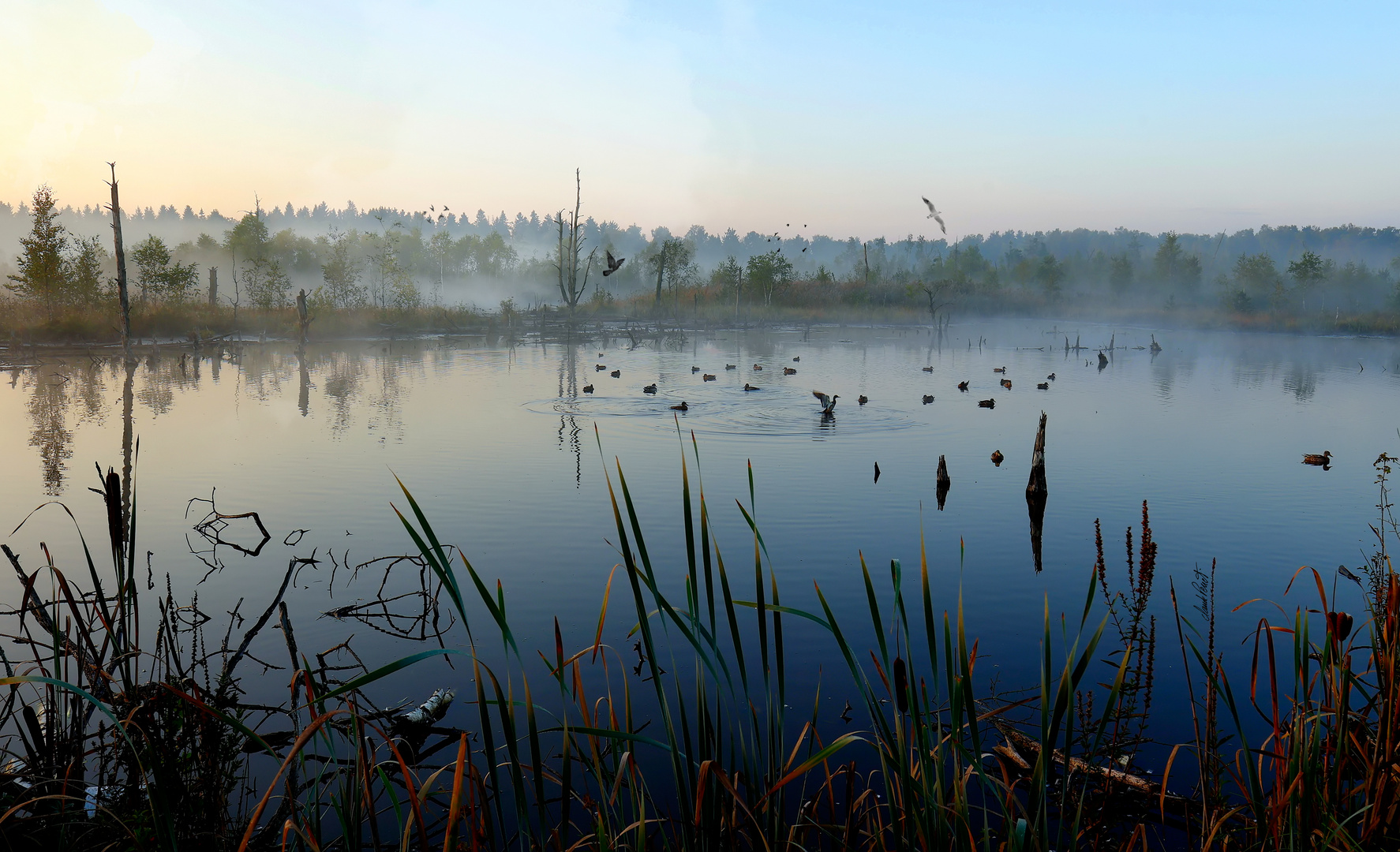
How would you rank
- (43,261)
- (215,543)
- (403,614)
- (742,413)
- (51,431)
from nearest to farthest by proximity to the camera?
(403,614), (215,543), (51,431), (742,413), (43,261)

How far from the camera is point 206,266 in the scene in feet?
393

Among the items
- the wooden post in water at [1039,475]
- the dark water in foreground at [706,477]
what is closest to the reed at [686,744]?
the dark water in foreground at [706,477]

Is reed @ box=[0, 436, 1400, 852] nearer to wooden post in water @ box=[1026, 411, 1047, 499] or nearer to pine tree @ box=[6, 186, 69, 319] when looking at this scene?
wooden post in water @ box=[1026, 411, 1047, 499]

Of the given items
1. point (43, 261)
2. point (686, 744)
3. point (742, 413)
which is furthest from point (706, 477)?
→ point (43, 261)

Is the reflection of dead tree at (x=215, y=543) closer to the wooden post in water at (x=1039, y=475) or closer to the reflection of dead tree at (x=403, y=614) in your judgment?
the reflection of dead tree at (x=403, y=614)

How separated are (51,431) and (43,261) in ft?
104

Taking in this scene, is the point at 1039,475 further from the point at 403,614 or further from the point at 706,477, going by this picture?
the point at 403,614

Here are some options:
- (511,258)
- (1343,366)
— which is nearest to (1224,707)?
(1343,366)

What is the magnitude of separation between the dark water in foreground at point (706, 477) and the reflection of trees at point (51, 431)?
0.08 meters

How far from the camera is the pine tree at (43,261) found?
39094mm

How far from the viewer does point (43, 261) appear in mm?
39562

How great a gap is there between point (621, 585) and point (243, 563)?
3.65 metres

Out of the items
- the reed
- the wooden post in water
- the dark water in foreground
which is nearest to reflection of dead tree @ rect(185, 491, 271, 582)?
the dark water in foreground

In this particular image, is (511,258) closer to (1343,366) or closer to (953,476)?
(1343,366)
